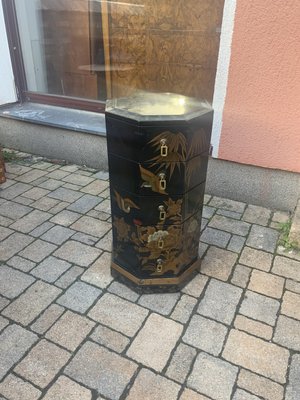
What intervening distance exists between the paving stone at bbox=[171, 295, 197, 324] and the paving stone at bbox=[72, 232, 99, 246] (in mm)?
921

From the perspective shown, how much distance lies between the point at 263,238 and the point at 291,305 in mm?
742

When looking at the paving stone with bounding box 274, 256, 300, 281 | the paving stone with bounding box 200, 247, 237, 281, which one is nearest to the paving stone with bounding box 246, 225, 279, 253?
the paving stone with bounding box 274, 256, 300, 281

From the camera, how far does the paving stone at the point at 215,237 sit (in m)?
2.90

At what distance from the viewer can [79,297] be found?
2.36 meters

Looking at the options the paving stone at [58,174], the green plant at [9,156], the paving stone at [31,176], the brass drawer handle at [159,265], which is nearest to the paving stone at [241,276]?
the brass drawer handle at [159,265]

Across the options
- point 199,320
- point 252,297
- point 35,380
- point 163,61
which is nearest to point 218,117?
point 163,61

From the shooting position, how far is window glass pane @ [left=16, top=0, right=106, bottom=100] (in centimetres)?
407

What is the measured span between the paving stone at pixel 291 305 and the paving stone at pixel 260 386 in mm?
518

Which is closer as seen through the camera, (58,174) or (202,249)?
(202,249)

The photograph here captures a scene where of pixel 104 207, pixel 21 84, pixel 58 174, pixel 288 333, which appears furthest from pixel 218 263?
pixel 21 84

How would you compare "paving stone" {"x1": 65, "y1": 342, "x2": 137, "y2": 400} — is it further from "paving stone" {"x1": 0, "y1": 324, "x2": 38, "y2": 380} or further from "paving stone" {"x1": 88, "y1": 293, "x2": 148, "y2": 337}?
"paving stone" {"x1": 0, "y1": 324, "x2": 38, "y2": 380}

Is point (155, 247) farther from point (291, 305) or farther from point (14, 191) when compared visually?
point (14, 191)

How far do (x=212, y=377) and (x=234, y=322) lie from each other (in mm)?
408

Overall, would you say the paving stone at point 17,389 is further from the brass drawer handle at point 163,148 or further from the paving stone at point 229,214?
the paving stone at point 229,214
